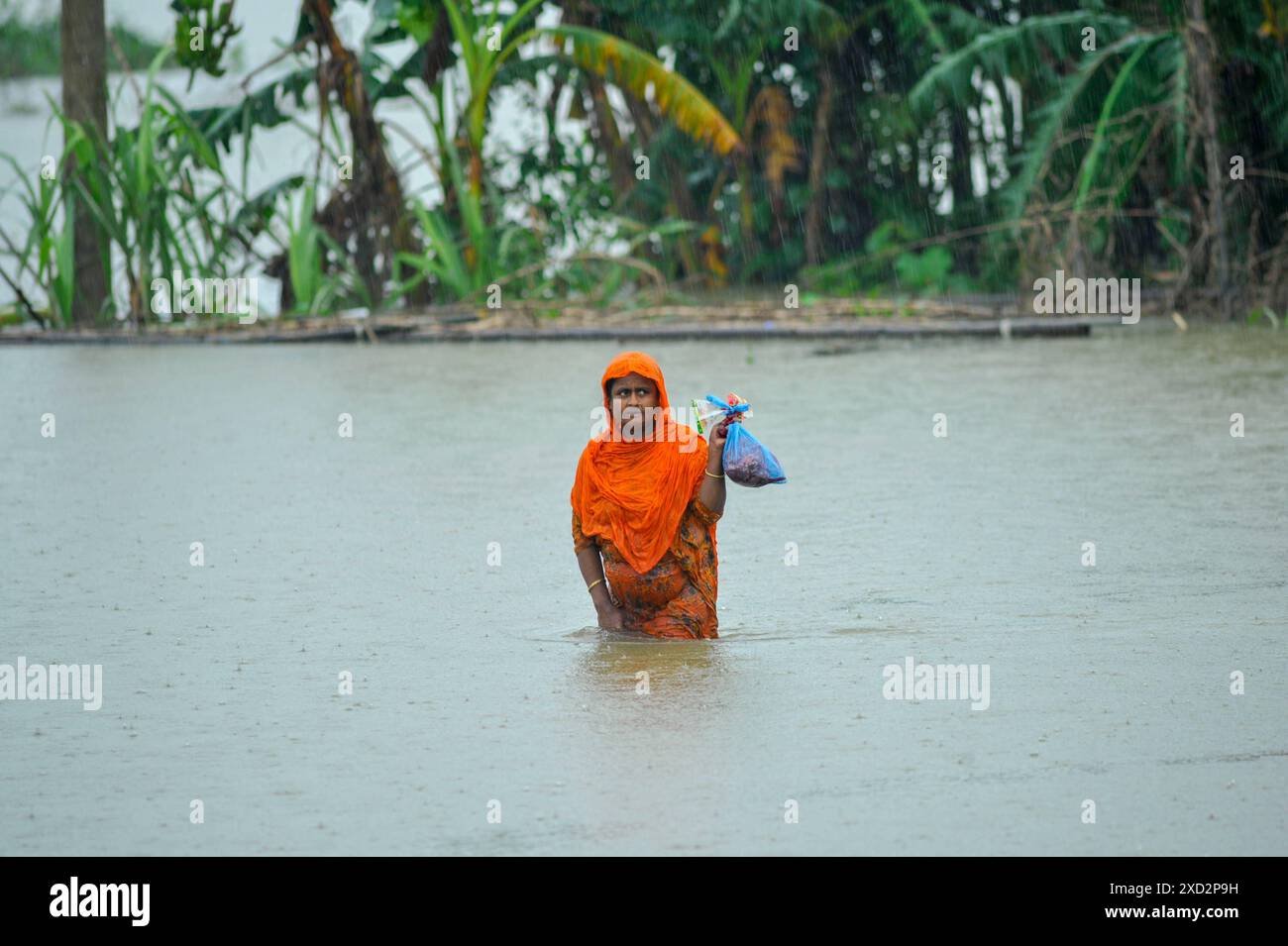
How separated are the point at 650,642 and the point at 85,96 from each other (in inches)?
530

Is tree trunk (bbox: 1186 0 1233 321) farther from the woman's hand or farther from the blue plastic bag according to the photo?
the blue plastic bag

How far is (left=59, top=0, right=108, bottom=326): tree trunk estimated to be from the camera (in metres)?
18.0

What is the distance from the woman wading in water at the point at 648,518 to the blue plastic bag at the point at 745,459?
20 cm

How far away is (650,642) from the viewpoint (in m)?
6.24

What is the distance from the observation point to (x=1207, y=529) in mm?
7664

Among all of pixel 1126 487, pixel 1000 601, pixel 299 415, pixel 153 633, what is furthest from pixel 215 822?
pixel 299 415

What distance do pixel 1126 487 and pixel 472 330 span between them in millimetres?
9064

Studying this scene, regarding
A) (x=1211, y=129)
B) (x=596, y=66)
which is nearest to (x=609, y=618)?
(x=1211, y=129)

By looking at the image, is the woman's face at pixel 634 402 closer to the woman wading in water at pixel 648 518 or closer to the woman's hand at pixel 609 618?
the woman wading in water at pixel 648 518

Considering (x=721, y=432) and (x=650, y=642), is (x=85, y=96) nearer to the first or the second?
(x=650, y=642)

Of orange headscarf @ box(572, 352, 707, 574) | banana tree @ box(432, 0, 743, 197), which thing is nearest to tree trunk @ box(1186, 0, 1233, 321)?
A: banana tree @ box(432, 0, 743, 197)

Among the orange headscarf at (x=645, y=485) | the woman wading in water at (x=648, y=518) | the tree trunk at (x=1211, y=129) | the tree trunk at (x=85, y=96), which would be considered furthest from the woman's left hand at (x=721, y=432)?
the tree trunk at (x=85, y=96)
